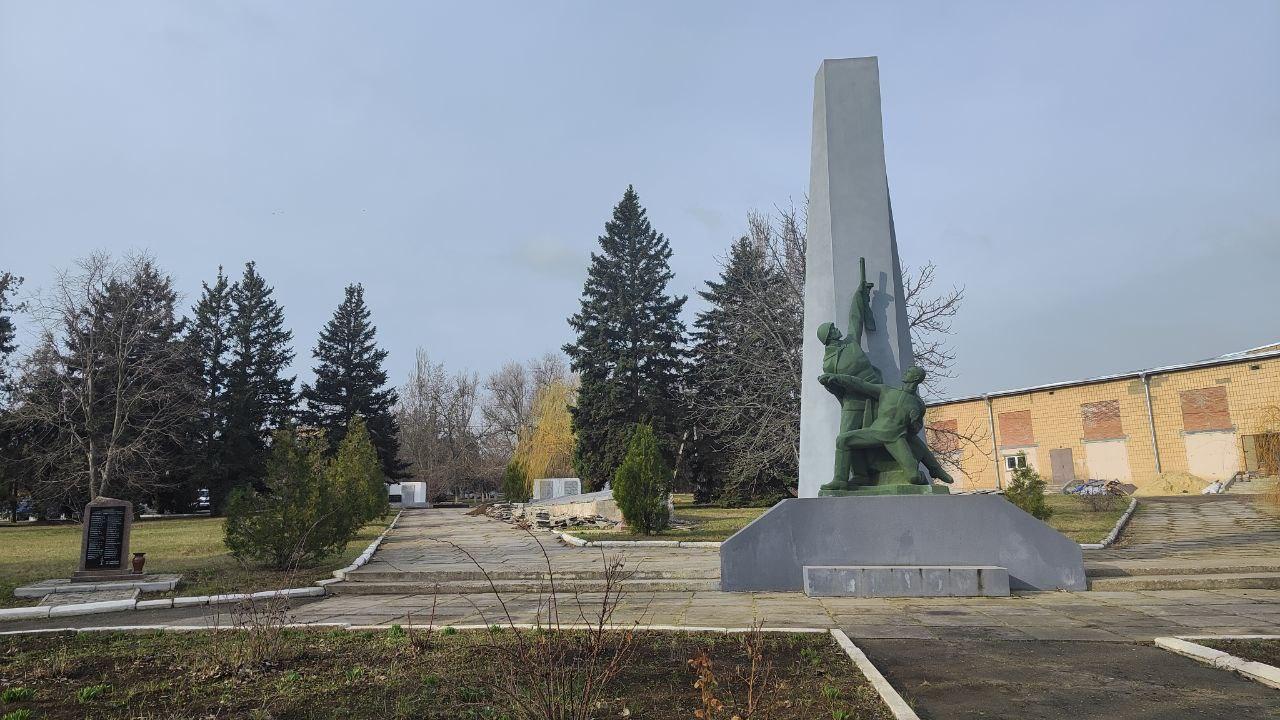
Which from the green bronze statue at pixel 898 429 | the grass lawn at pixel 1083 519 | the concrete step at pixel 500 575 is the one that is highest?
the green bronze statue at pixel 898 429

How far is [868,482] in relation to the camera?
30.2 feet

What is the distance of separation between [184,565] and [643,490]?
9.54 metres

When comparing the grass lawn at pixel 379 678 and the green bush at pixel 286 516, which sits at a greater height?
the green bush at pixel 286 516

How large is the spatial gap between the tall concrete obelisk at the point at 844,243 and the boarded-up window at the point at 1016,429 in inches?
1216

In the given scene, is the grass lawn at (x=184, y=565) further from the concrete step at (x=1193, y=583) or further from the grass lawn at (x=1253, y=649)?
the concrete step at (x=1193, y=583)

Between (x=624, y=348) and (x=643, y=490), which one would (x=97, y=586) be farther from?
(x=624, y=348)

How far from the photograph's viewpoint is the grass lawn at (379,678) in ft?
12.9

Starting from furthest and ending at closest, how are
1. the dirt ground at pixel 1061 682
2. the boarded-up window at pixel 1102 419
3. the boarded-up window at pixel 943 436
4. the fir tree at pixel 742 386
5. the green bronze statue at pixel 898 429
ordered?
the boarded-up window at pixel 1102 419, the fir tree at pixel 742 386, the boarded-up window at pixel 943 436, the green bronze statue at pixel 898 429, the dirt ground at pixel 1061 682

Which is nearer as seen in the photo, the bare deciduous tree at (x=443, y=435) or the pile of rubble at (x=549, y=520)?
the pile of rubble at (x=549, y=520)

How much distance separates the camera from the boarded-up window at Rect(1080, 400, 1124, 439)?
33.3 metres

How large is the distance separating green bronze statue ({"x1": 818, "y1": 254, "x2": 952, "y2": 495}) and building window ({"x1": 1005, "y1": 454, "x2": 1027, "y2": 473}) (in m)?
31.8

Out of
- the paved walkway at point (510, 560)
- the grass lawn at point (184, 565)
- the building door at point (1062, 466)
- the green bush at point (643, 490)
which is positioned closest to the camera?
the grass lawn at point (184, 565)

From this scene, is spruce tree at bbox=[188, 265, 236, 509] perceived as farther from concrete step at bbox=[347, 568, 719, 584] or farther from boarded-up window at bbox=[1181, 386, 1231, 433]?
boarded-up window at bbox=[1181, 386, 1231, 433]

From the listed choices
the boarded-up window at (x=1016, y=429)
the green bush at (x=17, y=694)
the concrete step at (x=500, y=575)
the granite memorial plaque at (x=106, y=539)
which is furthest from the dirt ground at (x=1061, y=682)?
the boarded-up window at (x=1016, y=429)
